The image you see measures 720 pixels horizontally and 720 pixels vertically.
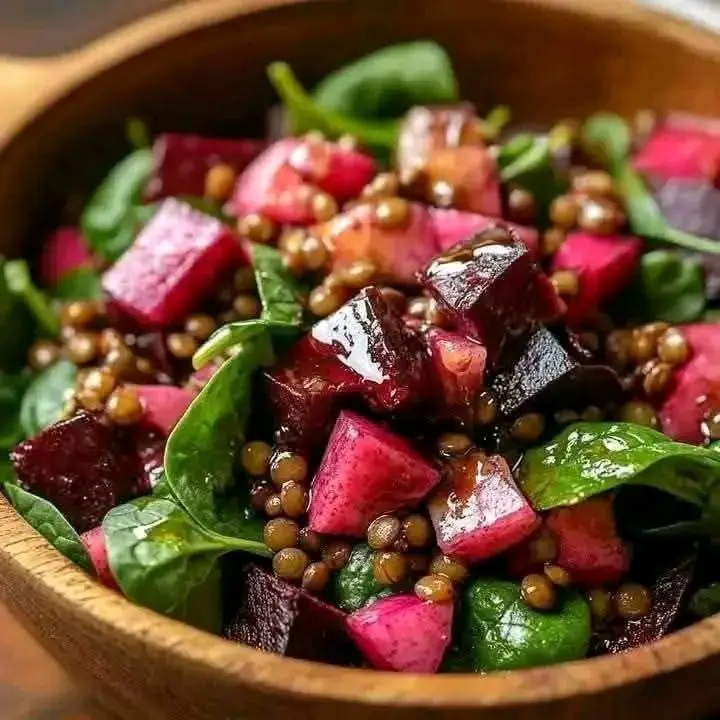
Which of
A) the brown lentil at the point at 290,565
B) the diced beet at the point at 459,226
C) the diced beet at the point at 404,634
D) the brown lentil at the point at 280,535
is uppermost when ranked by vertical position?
the diced beet at the point at 459,226

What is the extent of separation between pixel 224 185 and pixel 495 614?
79 cm

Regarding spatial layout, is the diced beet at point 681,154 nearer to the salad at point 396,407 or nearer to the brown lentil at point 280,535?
the salad at point 396,407

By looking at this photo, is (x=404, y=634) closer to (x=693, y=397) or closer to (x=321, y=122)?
(x=693, y=397)

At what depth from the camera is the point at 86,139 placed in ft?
6.23

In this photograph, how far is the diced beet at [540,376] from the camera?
1314mm

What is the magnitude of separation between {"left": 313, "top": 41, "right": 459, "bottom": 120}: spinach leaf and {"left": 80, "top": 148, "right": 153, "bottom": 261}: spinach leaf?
31 centimetres

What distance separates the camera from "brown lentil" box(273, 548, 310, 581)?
4.06 ft

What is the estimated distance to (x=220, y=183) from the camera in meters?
1.71

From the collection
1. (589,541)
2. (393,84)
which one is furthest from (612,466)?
(393,84)

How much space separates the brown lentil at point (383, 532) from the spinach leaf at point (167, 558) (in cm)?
13

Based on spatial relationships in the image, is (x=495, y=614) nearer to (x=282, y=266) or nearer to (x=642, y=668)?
(x=642, y=668)

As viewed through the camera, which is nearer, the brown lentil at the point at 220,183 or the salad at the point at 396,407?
the salad at the point at 396,407

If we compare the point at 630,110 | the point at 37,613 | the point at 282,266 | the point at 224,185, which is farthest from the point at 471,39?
the point at 37,613

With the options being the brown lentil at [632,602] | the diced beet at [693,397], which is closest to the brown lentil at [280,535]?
the brown lentil at [632,602]
